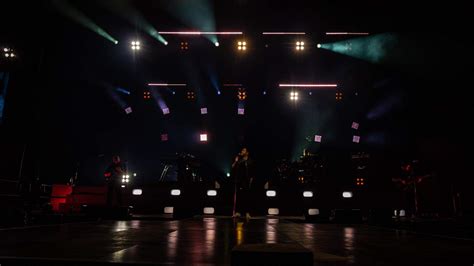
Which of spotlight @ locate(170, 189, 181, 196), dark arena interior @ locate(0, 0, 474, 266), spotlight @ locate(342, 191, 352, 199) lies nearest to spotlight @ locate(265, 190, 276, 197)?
dark arena interior @ locate(0, 0, 474, 266)

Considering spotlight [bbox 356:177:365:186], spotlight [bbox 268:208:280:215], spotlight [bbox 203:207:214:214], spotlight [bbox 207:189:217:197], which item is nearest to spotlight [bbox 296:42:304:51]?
spotlight [bbox 356:177:365:186]

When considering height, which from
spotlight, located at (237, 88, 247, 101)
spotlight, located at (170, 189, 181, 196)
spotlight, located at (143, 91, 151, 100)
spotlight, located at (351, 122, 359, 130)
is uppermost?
spotlight, located at (237, 88, 247, 101)

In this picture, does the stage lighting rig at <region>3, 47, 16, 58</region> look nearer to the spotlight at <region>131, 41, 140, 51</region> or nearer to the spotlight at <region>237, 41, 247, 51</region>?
the spotlight at <region>131, 41, 140, 51</region>

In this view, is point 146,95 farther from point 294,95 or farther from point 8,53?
point 8,53

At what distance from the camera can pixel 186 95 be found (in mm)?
23859

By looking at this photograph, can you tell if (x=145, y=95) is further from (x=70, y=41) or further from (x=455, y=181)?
(x=455, y=181)

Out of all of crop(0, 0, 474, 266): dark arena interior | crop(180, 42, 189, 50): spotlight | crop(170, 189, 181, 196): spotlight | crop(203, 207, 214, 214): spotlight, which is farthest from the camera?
crop(180, 42, 189, 50): spotlight

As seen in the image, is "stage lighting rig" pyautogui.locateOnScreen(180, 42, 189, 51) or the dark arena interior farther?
"stage lighting rig" pyautogui.locateOnScreen(180, 42, 189, 51)

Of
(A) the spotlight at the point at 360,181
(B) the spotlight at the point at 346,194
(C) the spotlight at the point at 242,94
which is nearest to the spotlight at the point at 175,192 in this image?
(C) the spotlight at the point at 242,94

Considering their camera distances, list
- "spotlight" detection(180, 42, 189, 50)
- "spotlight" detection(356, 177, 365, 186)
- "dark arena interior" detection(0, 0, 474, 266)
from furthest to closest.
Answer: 1. "spotlight" detection(180, 42, 189, 50)
2. "spotlight" detection(356, 177, 365, 186)
3. "dark arena interior" detection(0, 0, 474, 266)

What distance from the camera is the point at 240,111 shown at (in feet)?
77.8

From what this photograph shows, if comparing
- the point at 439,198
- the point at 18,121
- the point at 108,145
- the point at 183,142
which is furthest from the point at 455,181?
the point at 108,145

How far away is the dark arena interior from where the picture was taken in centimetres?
1080

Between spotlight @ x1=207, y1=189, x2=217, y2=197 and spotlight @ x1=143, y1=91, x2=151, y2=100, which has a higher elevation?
spotlight @ x1=143, y1=91, x2=151, y2=100
